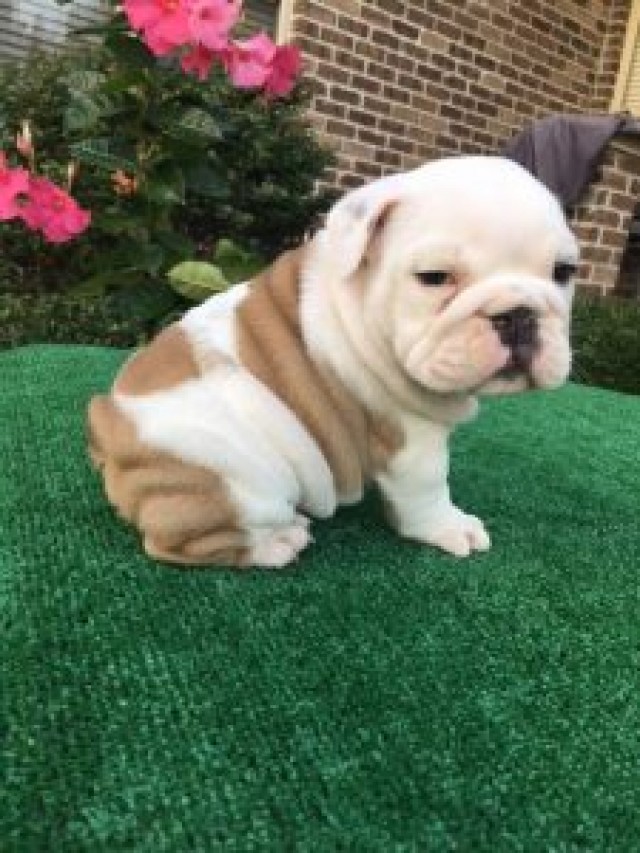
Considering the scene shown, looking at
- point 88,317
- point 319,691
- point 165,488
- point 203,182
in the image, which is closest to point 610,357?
point 203,182

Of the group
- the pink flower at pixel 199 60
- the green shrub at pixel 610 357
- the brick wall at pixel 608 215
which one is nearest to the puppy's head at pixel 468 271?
the pink flower at pixel 199 60

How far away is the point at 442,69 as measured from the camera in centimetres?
680

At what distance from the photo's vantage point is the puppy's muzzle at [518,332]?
55.5 inches

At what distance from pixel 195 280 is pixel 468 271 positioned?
6.96 ft

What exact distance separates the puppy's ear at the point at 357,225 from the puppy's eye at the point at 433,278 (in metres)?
0.10

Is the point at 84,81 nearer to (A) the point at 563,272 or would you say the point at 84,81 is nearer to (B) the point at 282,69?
(B) the point at 282,69

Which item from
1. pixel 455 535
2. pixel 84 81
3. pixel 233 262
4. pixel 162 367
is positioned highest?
pixel 84 81

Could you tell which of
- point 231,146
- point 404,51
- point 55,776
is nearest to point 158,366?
point 55,776

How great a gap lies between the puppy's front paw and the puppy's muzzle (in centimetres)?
38

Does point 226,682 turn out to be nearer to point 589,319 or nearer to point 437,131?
point 589,319

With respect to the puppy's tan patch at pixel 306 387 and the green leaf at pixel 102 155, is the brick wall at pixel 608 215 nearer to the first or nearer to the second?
the green leaf at pixel 102 155

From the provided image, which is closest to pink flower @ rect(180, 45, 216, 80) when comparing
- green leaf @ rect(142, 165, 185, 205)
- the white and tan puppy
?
green leaf @ rect(142, 165, 185, 205)

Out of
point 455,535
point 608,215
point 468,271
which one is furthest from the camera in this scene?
point 608,215

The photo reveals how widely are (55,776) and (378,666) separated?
0.45 metres
